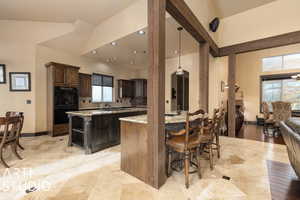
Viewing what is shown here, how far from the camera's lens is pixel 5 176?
2.26 m

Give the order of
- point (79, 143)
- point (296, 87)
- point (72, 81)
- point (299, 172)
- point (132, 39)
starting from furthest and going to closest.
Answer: point (296, 87) → point (72, 81) → point (132, 39) → point (79, 143) → point (299, 172)

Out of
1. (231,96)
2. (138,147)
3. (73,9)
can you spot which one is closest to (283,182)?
(138,147)

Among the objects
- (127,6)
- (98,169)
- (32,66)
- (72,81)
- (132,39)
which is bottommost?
(98,169)

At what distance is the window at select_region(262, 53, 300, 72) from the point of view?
20.7ft

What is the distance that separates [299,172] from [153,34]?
9.06ft

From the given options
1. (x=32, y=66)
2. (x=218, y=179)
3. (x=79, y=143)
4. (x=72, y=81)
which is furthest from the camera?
(x=72, y=81)

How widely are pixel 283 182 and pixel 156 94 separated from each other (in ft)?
7.67

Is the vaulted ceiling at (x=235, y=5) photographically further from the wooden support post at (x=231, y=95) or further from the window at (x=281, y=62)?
the window at (x=281, y=62)

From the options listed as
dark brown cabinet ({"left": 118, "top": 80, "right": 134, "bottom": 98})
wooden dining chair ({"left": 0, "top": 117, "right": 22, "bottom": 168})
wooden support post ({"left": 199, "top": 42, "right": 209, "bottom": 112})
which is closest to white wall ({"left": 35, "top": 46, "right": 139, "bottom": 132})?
dark brown cabinet ({"left": 118, "top": 80, "right": 134, "bottom": 98})

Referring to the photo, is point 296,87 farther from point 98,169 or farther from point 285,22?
point 98,169

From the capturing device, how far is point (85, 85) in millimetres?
6027

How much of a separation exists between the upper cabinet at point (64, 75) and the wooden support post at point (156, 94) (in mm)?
4057

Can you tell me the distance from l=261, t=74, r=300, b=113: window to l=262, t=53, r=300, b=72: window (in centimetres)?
39

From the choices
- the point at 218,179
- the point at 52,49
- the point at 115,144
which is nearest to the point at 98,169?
the point at 115,144
